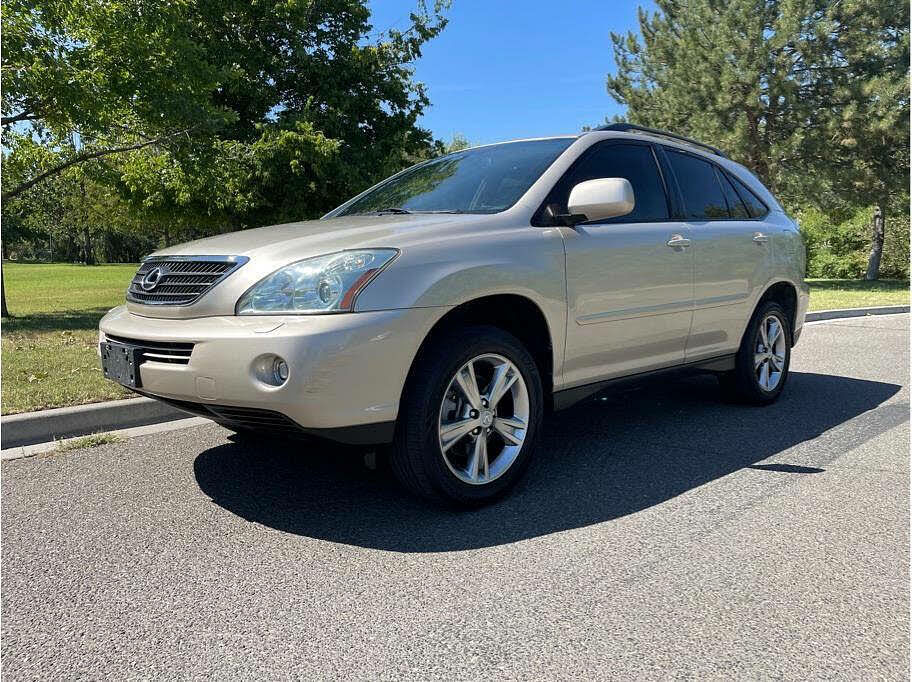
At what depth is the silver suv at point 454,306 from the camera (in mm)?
2955

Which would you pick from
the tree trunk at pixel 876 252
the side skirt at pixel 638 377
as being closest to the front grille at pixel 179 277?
the side skirt at pixel 638 377

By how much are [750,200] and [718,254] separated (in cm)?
98

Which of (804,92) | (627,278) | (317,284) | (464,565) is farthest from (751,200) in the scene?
(804,92)

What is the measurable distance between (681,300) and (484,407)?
5.54ft

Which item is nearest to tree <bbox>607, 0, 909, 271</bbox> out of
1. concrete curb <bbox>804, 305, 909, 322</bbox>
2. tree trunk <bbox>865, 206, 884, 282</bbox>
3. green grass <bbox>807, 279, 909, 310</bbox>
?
green grass <bbox>807, 279, 909, 310</bbox>

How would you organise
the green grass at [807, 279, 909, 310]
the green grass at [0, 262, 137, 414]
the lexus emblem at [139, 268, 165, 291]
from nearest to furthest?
the lexus emblem at [139, 268, 165, 291] < the green grass at [0, 262, 137, 414] < the green grass at [807, 279, 909, 310]

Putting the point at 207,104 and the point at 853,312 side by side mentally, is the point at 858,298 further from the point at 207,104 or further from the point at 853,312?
the point at 207,104

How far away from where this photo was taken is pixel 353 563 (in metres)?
2.87

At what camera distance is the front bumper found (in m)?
2.87

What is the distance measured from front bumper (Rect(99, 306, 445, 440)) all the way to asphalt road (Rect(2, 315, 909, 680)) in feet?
1.87

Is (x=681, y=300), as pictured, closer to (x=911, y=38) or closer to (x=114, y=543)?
(x=114, y=543)

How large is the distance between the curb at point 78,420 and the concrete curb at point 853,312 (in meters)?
10.5

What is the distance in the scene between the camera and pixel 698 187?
4953 millimetres

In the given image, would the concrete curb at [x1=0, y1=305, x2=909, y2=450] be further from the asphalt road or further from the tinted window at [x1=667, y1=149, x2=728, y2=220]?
the tinted window at [x1=667, y1=149, x2=728, y2=220]
